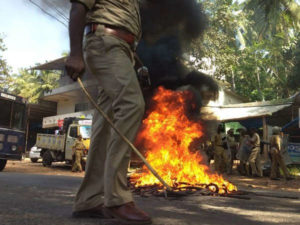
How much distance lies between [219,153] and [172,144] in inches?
219

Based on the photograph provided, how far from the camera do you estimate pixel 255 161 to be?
10.7m

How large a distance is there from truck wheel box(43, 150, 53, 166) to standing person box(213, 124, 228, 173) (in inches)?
325

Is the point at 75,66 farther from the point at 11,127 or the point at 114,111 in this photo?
the point at 11,127

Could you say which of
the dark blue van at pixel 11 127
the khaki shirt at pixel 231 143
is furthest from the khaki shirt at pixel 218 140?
the dark blue van at pixel 11 127

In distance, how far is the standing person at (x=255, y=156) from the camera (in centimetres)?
1033

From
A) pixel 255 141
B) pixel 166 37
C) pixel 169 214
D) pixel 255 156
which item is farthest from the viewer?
pixel 255 141

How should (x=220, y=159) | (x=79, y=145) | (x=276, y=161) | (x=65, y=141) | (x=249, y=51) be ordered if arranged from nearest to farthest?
(x=276, y=161), (x=220, y=159), (x=79, y=145), (x=65, y=141), (x=249, y=51)

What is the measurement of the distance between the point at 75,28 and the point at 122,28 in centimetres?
36

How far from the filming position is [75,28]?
7.53 ft

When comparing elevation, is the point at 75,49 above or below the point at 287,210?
above

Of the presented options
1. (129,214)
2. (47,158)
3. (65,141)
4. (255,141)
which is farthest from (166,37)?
(47,158)

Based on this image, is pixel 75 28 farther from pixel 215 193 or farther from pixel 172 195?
pixel 215 193

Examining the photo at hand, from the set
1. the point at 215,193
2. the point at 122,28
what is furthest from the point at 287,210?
the point at 122,28

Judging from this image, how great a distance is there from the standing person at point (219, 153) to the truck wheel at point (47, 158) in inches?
325
